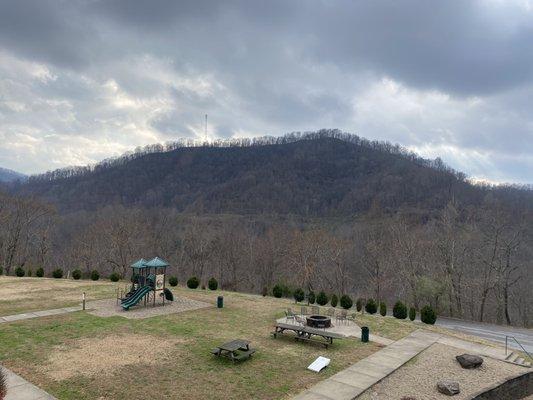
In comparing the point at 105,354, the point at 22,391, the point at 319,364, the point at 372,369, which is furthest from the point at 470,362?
the point at 22,391

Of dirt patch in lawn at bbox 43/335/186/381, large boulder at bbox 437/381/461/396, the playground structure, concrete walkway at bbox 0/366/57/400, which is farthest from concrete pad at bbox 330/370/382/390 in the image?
the playground structure

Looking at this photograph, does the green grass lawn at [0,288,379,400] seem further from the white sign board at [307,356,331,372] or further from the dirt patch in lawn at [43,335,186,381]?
the white sign board at [307,356,331,372]

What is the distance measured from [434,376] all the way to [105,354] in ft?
38.7

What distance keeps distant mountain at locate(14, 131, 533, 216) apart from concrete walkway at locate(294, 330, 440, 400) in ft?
237

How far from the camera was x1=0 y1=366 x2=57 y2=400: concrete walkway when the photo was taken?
1052 centimetres

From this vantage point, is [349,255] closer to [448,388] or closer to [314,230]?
[314,230]

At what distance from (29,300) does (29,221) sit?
105 ft

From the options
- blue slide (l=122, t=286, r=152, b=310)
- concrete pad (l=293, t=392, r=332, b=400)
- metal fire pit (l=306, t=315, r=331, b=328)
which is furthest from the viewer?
blue slide (l=122, t=286, r=152, b=310)

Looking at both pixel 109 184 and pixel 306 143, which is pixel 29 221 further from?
pixel 306 143

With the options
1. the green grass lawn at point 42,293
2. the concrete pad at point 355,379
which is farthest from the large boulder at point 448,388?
the green grass lawn at point 42,293

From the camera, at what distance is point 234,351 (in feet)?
46.8

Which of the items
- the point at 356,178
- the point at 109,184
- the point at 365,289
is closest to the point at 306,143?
the point at 356,178

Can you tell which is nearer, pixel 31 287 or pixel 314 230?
pixel 31 287

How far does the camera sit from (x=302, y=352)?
1584cm
